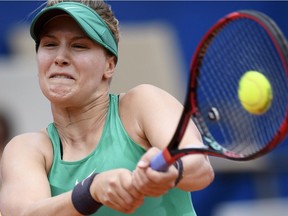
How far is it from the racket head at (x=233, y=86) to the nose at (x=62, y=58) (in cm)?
63

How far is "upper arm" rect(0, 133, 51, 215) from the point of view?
3996 mm

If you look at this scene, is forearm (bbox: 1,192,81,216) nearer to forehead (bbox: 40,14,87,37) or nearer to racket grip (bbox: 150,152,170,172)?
racket grip (bbox: 150,152,170,172)

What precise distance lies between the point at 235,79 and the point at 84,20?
748 mm

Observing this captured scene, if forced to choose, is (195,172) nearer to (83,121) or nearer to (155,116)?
(155,116)

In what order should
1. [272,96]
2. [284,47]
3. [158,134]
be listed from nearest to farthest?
1. [284,47]
2. [272,96]
3. [158,134]

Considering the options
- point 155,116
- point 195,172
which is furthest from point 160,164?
point 155,116

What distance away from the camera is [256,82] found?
3381 millimetres

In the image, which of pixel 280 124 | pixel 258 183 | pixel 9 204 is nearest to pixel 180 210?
pixel 9 204

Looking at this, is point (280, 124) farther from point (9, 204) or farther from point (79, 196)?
point (9, 204)

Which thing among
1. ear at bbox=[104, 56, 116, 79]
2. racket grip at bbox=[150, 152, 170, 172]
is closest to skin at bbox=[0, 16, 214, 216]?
ear at bbox=[104, 56, 116, 79]

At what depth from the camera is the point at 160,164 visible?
3.40 metres

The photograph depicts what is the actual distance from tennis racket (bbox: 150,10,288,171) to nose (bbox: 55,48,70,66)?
63 cm

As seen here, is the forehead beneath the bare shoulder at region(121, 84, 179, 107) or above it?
above

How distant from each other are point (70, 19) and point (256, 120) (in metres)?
1.02
